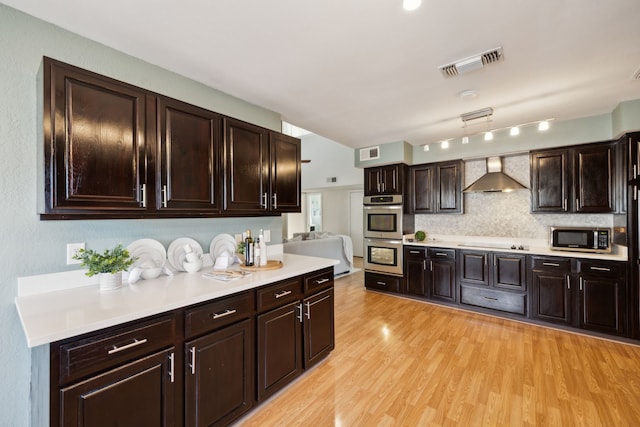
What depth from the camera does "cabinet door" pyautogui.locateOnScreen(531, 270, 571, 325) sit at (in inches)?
123

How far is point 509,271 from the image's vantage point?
11.4ft

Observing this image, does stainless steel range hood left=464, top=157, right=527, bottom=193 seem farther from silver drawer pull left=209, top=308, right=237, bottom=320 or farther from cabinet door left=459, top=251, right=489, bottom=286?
silver drawer pull left=209, top=308, right=237, bottom=320

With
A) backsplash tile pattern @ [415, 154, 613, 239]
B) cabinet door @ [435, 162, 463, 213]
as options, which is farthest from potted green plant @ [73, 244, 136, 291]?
backsplash tile pattern @ [415, 154, 613, 239]

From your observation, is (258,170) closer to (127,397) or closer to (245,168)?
(245,168)

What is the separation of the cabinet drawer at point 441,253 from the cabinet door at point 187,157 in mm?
3296

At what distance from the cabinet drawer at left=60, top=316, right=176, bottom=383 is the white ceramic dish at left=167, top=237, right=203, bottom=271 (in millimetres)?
779

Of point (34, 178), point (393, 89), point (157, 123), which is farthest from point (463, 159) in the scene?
point (34, 178)

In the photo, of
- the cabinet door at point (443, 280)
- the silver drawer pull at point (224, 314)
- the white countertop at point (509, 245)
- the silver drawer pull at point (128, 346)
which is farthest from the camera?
the cabinet door at point (443, 280)

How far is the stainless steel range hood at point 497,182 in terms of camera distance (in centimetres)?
352

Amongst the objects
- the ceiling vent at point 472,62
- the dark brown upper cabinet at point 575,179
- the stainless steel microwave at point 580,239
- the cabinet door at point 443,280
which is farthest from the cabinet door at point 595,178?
the ceiling vent at point 472,62

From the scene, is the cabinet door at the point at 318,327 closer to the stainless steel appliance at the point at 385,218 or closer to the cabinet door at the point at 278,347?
the cabinet door at the point at 278,347

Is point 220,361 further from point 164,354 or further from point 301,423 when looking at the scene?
point 301,423

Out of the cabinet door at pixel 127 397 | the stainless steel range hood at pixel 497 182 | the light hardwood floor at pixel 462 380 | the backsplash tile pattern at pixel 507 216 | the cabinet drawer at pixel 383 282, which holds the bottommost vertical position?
the light hardwood floor at pixel 462 380

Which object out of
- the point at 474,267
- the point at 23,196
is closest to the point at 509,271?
the point at 474,267
